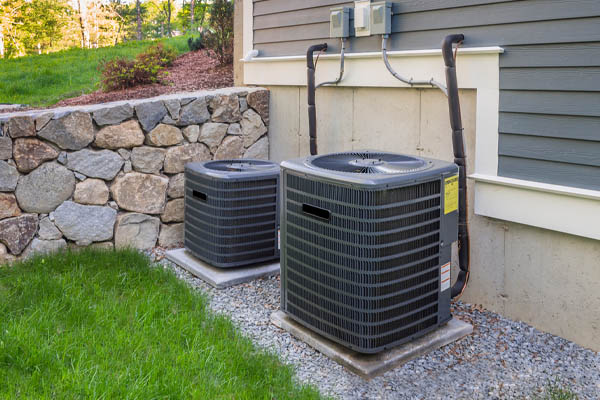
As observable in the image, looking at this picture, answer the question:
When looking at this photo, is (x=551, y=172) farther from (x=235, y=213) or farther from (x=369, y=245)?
(x=235, y=213)

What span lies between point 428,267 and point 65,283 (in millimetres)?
2096

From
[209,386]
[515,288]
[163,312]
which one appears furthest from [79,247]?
[515,288]

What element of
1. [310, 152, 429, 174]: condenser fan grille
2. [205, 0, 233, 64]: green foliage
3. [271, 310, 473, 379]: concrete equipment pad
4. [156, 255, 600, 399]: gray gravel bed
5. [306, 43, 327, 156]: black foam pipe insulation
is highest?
[205, 0, 233, 64]: green foliage

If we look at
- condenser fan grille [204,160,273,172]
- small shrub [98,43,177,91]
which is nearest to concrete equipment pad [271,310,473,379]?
condenser fan grille [204,160,273,172]

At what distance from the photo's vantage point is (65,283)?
3.22 metres

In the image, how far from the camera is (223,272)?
12.3ft

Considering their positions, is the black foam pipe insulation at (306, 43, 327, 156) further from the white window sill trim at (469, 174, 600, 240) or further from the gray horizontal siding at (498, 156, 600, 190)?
the gray horizontal siding at (498, 156, 600, 190)

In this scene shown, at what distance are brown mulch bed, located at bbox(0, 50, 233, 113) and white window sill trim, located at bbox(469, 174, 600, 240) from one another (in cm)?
378

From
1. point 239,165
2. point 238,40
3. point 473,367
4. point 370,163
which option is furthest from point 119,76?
point 473,367

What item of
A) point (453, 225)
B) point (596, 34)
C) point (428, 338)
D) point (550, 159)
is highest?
point (596, 34)

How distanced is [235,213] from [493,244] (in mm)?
1646

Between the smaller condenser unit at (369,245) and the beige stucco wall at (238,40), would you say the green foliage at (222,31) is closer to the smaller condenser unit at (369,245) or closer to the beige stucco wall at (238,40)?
the beige stucco wall at (238,40)

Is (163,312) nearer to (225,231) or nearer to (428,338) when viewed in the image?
(225,231)

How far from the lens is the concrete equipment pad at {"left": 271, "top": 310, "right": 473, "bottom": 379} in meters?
2.52
